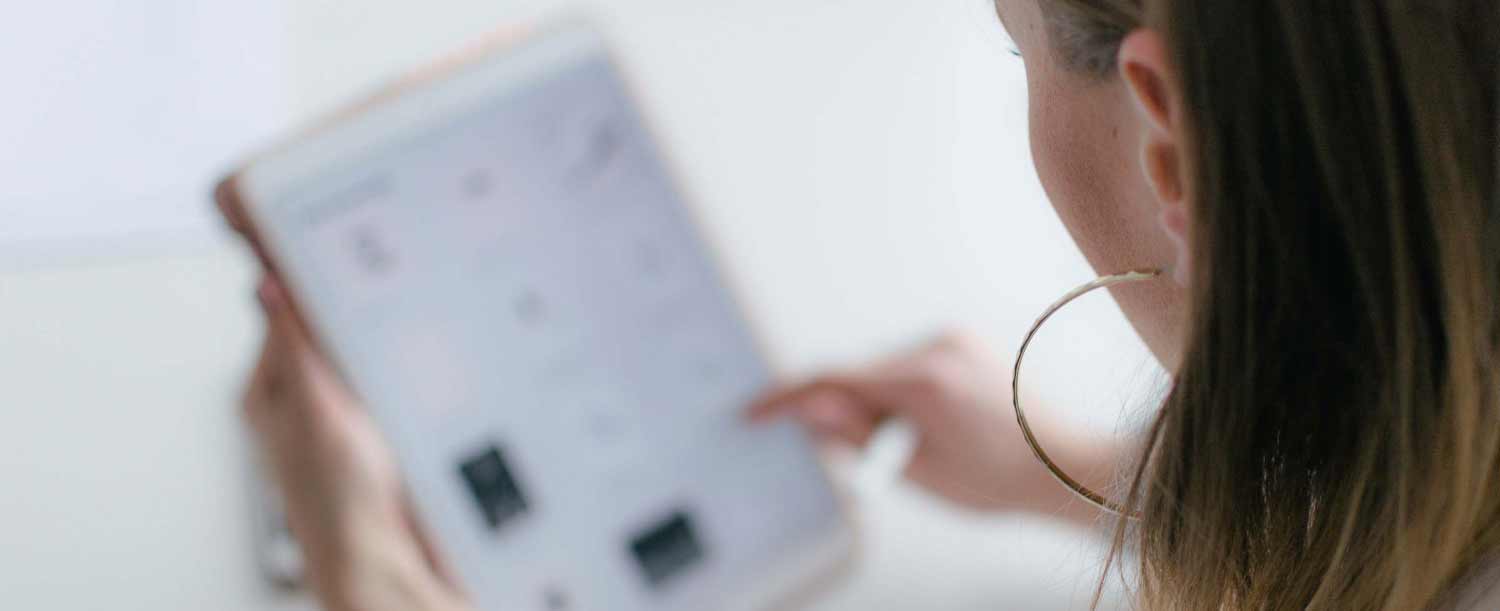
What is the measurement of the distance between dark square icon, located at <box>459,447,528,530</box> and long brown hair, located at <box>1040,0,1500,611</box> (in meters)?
0.26

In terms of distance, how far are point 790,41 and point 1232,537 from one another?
0.46m

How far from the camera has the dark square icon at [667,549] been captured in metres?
0.51

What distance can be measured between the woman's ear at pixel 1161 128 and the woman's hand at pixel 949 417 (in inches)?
11.3

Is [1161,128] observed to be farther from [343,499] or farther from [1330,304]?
[343,499]

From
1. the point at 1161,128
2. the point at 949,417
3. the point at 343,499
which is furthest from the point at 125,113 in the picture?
the point at 1161,128

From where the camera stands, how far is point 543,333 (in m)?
0.49

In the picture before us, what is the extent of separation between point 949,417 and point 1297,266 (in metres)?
0.32

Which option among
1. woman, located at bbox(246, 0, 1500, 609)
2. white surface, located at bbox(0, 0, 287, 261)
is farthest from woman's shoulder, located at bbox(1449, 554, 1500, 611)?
white surface, located at bbox(0, 0, 287, 261)

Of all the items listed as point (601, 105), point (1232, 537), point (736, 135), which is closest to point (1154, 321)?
point (1232, 537)

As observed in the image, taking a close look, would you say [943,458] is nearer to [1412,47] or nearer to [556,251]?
[556,251]

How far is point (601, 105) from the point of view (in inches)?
18.8

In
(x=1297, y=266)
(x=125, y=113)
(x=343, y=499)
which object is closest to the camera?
(x=1297, y=266)

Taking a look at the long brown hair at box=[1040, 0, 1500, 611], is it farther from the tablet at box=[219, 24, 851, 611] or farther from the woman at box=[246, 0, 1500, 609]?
the tablet at box=[219, 24, 851, 611]

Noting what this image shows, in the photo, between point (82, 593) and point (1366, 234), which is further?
point (82, 593)
